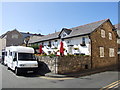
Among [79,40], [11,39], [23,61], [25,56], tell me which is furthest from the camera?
[11,39]

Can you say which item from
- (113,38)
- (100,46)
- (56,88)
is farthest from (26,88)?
(113,38)

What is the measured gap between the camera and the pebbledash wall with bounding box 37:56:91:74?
10820 mm

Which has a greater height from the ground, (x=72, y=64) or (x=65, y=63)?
(x=65, y=63)

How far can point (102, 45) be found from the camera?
1728 cm

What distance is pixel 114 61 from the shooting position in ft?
65.3

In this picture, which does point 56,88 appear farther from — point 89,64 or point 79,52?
point 79,52

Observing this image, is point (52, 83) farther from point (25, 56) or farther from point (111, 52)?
point (111, 52)

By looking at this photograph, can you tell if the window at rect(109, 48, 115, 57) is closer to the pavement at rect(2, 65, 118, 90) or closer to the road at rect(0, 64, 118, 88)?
the pavement at rect(2, 65, 118, 90)

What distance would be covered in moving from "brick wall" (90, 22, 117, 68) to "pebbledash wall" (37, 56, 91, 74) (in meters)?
2.65

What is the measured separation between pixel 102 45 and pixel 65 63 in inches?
357

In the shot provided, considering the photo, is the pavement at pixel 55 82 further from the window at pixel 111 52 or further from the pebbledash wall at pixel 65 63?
the window at pixel 111 52

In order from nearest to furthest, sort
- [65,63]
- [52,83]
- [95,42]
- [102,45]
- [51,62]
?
[52,83] → [65,63] → [51,62] → [95,42] → [102,45]

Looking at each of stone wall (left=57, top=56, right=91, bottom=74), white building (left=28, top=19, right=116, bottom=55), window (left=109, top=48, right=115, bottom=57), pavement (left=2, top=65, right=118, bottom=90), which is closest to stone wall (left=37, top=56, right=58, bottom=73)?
stone wall (left=57, top=56, right=91, bottom=74)

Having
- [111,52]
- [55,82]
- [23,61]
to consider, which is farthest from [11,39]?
[55,82]
